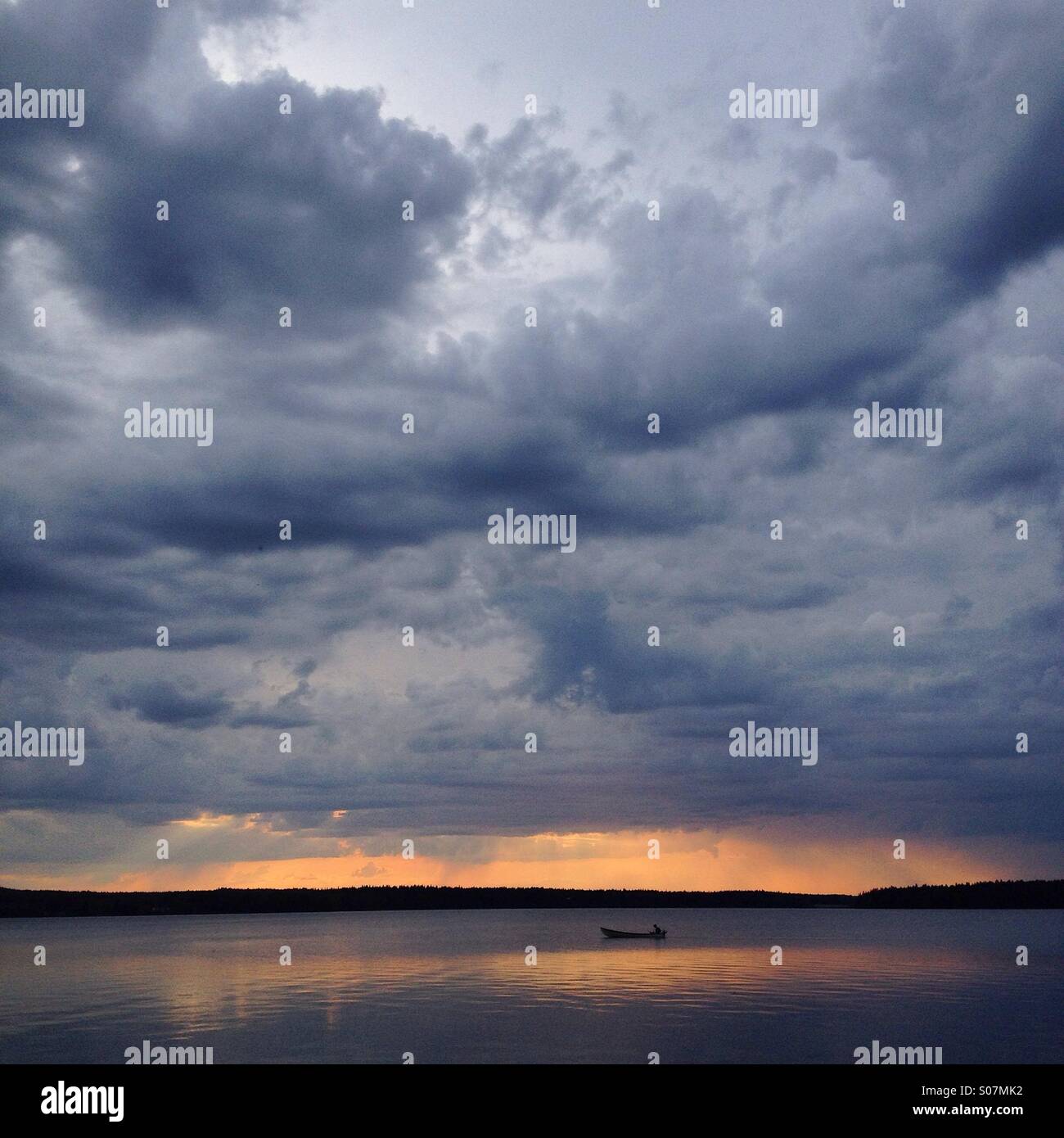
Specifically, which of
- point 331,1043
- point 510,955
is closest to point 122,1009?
point 331,1043

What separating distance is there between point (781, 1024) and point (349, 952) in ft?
393

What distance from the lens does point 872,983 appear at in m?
110
